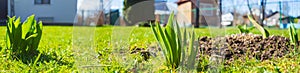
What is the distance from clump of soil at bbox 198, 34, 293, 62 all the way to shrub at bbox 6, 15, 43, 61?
38.5 inches

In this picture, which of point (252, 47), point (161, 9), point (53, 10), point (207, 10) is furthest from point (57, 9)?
point (207, 10)

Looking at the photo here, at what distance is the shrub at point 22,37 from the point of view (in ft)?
6.89

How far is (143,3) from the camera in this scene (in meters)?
1.53

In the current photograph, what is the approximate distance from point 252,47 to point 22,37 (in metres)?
1.48

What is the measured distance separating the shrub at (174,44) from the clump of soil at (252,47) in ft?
1.85

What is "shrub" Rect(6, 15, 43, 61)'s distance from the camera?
2.10 m

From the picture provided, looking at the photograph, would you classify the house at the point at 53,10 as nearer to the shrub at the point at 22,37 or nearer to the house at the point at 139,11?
the shrub at the point at 22,37

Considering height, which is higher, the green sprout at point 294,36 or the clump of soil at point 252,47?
Answer: the green sprout at point 294,36

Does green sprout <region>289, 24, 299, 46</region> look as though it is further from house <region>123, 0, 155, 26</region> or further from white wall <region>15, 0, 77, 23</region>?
white wall <region>15, 0, 77, 23</region>

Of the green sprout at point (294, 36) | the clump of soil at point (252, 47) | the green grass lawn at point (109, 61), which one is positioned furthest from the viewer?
the green sprout at point (294, 36)

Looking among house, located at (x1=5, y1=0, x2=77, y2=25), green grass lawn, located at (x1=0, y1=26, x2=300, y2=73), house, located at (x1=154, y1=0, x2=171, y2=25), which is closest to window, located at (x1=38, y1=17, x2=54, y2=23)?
house, located at (x1=5, y1=0, x2=77, y2=25)

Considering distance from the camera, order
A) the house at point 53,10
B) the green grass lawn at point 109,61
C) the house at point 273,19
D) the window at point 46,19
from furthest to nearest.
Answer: the window at point 46,19 → the house at point 53,10 → the house at point 273,19 → the green grass lawn at point 109,61

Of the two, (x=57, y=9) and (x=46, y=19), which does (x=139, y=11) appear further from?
(x=46, y=19)

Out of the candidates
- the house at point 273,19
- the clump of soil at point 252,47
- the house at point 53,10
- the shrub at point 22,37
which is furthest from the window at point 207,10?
the house at point 53,10
